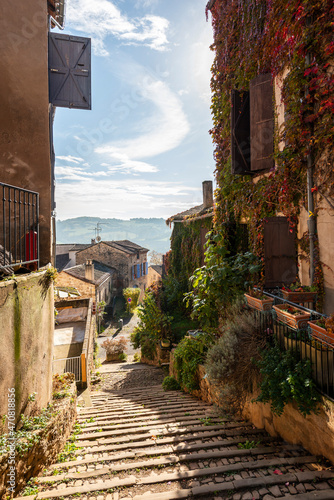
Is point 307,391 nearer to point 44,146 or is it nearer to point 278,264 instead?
point 278,264

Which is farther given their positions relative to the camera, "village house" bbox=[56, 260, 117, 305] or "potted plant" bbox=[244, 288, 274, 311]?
"village house" bbox=[56, 260, 117, 305]

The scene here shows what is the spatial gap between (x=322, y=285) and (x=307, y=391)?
189 cm

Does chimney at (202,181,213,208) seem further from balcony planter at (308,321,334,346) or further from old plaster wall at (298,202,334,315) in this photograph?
balcony planter at (308,321,334,346)

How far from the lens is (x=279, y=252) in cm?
514

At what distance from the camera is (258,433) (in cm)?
419

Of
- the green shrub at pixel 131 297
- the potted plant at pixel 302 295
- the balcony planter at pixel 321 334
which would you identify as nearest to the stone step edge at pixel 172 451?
the balcony planter at pixel 321 334

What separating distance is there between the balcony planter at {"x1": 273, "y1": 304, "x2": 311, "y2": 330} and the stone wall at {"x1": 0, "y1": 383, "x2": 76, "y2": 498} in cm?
370

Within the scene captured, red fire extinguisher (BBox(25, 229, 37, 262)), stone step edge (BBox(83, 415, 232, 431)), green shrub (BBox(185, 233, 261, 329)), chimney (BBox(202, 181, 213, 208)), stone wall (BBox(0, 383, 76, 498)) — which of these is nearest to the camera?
stone wall (BBox(0, 383, 76, 498))

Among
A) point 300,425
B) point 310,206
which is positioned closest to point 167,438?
point 300,425

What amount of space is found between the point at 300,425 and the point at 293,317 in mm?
1395

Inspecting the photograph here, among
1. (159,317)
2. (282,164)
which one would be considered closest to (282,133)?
(282,164)

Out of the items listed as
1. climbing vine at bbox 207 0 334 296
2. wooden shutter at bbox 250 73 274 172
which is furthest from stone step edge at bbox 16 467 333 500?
wooden shutter at bbox 250 73 274 172

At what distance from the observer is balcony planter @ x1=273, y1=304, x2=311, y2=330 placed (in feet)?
12.0

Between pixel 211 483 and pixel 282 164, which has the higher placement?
pixel 282 164
